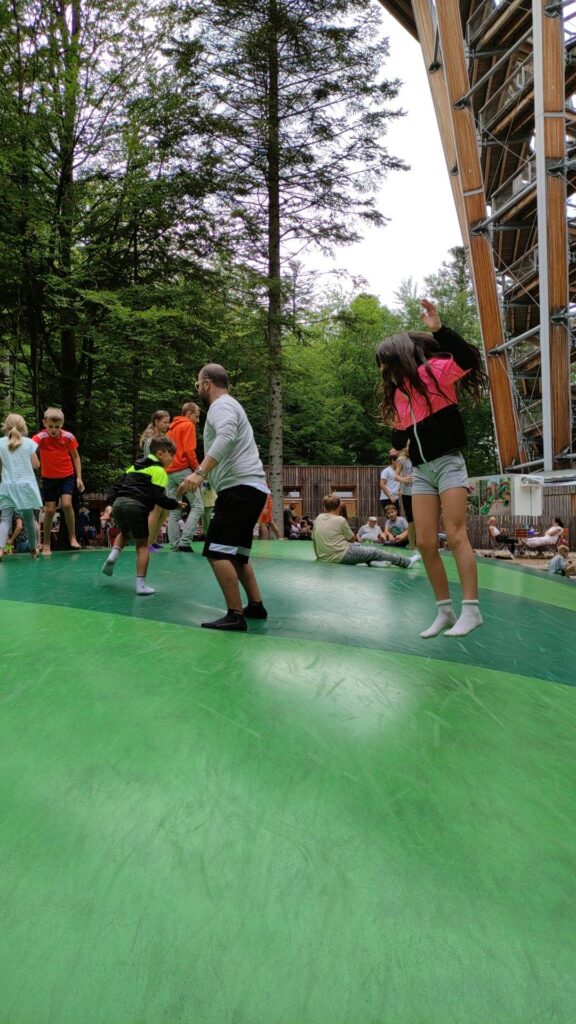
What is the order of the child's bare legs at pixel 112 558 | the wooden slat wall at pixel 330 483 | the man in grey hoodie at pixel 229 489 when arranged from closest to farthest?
the man in grey hoodie at pixel 229 489
the child's bare legs at pixel 112 558
the wooden slat wall at pixel 330 483

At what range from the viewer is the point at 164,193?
15.1 m

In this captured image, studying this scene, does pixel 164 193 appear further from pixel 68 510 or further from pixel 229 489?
pixel 229 489

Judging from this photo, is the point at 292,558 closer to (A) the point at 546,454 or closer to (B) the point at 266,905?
(B) the point at 266,905

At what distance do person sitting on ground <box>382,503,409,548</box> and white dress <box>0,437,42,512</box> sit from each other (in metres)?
7.39

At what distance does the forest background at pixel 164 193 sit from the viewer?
13.5 m

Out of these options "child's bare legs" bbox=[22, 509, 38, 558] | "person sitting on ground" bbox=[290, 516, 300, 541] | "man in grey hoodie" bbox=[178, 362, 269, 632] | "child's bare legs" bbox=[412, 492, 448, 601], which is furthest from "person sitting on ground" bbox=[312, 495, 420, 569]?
"person sitting on ground" bbox=[290, 516, 300, 541]

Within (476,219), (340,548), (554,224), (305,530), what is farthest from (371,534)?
(476,219)

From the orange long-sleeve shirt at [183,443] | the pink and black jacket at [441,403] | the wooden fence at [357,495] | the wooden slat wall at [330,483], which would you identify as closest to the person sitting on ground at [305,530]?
the wooden fence at [357,495]

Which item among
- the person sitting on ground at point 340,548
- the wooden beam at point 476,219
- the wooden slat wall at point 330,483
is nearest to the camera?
the person sitting on ground at point 340,548

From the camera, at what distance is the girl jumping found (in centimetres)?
436

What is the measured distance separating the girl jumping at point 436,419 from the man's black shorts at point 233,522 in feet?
3.97

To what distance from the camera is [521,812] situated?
2.75m

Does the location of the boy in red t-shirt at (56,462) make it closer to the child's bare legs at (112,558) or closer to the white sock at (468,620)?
the child's bare legs at (112,558)

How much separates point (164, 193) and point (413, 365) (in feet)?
41.3
